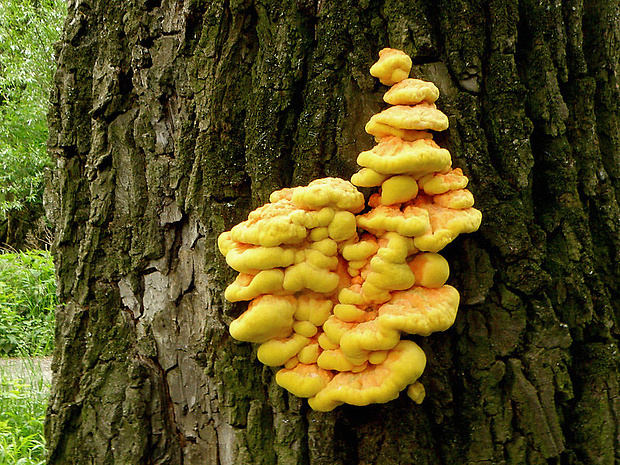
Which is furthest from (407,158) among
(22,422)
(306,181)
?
(22,422)

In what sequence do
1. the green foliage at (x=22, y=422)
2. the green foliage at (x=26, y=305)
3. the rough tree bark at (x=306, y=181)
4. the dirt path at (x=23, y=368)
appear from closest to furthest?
the rough tree bark at (x=306, y=181)
the green foliage at (x=22, y=422)
the dirt path at (x=23, y=368)
the green foliage at (x=26, y=305)

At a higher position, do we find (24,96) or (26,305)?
(24,96)

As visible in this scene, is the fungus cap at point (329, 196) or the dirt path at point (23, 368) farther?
the dirt path at point (23, 368)

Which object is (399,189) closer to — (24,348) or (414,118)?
(414,118)

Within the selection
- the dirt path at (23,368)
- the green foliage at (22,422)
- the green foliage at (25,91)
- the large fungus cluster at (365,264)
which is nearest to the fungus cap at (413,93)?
the large fungus cluster at (365,264)

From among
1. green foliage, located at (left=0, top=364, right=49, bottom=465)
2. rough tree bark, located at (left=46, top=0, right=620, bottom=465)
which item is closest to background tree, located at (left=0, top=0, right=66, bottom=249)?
green foliage, located at (left=0, top=364, right=49, bottom=465)

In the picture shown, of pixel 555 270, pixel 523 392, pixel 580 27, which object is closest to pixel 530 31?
pixel 580 27

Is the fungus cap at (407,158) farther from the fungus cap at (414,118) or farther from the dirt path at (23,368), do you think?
the dirt path at (23,368)
